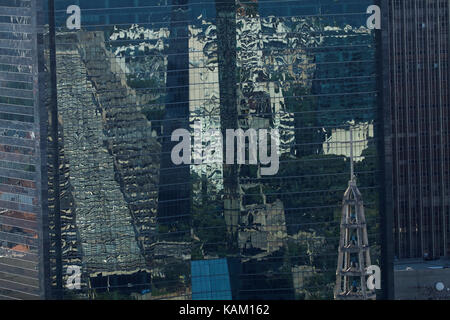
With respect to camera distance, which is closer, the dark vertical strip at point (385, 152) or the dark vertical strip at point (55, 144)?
the dark vertical strip at point (55, 144)

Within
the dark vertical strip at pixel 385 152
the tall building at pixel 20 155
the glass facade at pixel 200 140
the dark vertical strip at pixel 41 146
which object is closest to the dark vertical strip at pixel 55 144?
the glass facade at pixel 200 140

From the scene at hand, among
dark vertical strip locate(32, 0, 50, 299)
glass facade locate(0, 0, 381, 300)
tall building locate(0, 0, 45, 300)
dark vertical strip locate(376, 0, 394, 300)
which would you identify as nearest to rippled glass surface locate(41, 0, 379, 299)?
glass facade locate(0, 0, 381, 300)

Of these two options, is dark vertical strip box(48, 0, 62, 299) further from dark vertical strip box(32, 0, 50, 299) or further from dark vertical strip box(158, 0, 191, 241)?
dark vertical strip box(158, 0, 191, 241)

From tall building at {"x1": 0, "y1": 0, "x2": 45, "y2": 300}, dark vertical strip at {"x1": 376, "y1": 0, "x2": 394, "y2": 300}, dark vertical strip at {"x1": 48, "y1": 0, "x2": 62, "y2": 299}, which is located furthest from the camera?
tall building at {"x1": 0, "y1": 0, "x2": 45, "y2": 300}

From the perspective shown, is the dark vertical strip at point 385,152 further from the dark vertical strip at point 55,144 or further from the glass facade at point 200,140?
the dark vertical strip at point 55,144

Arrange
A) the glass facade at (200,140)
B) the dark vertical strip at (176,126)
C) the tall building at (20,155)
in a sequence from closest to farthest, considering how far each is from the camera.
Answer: the glass facade at (200,140)
the dark vertical strip at (176,126)
the tall building at (20,155)

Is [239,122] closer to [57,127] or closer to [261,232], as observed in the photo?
[261,232]
